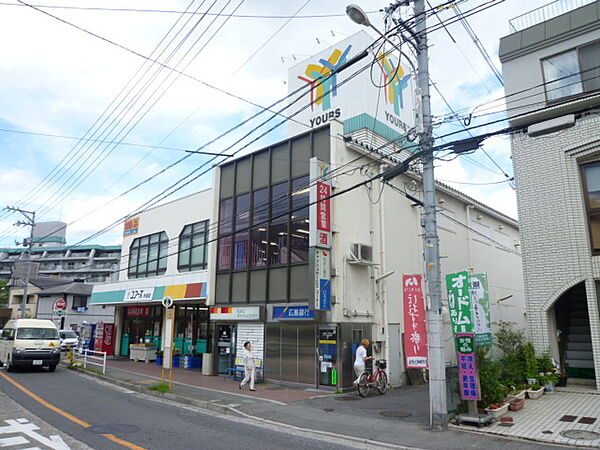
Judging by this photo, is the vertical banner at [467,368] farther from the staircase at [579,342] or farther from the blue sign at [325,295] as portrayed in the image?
the staircase at [579,342]

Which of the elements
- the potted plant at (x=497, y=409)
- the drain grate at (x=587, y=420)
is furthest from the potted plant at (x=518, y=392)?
the drain grate at (x=587, y=420)

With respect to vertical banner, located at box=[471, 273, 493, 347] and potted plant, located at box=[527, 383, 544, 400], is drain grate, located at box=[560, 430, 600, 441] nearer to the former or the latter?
vertical banner, located at box=[471, 273, 493, 347]

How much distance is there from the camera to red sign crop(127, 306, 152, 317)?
1043 inches

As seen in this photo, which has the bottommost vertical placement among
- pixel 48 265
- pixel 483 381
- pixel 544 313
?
pixel 483 381

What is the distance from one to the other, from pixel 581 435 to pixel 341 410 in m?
5.44

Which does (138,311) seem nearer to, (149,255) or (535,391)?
(149,255)

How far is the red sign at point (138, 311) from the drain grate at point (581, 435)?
22736 millimetres

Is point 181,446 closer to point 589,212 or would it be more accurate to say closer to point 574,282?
point 574,282

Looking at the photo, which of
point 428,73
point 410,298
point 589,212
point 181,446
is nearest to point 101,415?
point 181,446

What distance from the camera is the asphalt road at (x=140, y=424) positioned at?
8125 millimetres

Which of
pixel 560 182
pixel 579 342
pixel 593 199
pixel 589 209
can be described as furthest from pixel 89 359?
pixel 593 199

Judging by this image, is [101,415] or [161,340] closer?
[101,415]

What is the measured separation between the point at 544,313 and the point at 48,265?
10292 centimetres

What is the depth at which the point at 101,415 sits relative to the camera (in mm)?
10320
